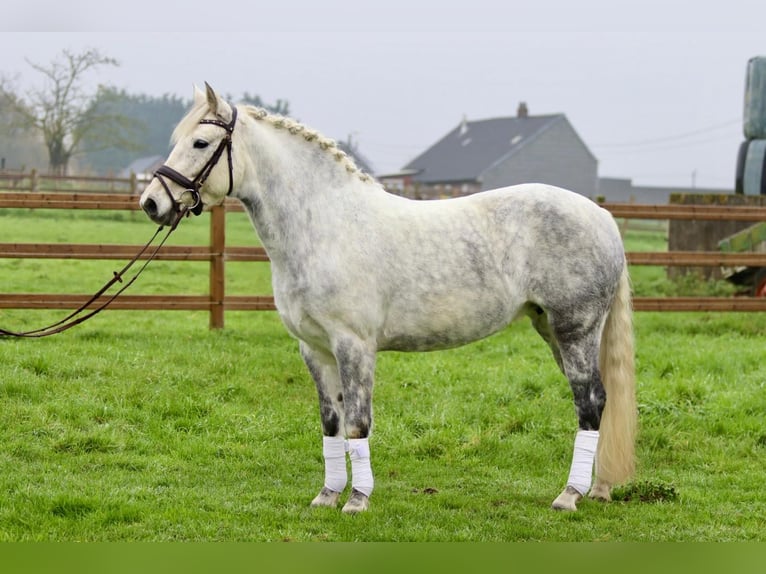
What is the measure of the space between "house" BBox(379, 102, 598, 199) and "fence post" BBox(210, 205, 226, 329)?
38.5 metres

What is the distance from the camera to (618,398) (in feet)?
15.8

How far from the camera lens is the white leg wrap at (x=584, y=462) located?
15.3 ft

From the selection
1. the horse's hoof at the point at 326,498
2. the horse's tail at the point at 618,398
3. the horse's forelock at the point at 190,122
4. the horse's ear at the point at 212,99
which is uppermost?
the horse's ear at the point at 212,99

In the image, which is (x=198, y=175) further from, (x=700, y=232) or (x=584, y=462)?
(x=700, y=232)

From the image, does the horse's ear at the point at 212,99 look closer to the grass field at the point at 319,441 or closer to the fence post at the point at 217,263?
the grass field at the point at 319,441

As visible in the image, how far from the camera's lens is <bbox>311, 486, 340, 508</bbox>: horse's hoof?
Answer: 15.2 ft

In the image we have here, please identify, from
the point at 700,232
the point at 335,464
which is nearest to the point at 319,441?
the point at 335,464

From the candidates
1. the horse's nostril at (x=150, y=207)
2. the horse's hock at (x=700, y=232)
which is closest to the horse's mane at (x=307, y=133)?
the horse's nostril at (x=150, y=207)

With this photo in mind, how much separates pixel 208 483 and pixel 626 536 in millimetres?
2493

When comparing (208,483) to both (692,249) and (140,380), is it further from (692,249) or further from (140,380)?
(692,249)

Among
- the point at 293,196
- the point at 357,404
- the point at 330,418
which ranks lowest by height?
Answer: the point at 330,418

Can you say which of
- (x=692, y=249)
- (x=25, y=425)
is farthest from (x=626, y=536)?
(x=692, y=249)

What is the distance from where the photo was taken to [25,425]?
605 centimetres

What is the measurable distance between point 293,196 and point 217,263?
437cm
